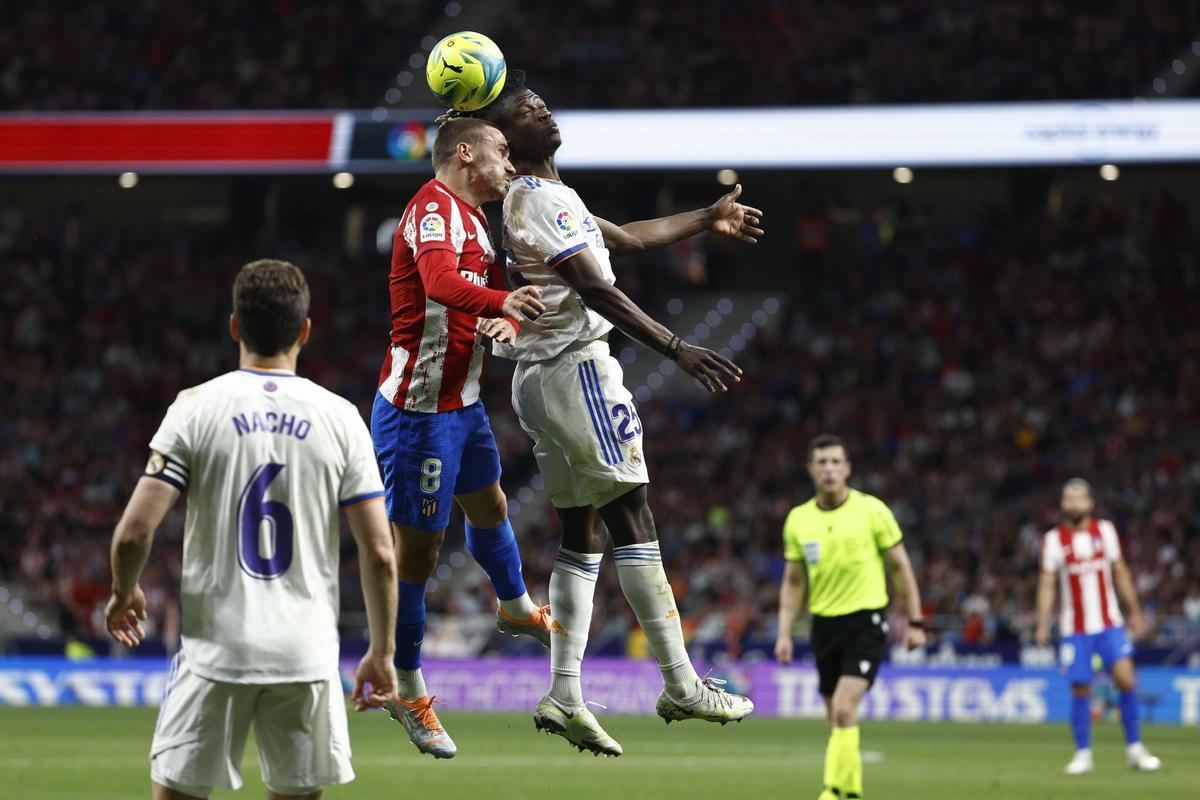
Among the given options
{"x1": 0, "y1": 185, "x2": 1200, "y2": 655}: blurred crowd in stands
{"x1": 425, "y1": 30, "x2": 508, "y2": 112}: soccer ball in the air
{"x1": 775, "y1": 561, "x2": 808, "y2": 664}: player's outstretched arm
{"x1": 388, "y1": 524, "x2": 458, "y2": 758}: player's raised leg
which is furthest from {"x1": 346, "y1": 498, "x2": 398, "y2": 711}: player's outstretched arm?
{"x1": 0, "y1": 185, "x2": 1200, "y2": 655}: blurred crowd in stands

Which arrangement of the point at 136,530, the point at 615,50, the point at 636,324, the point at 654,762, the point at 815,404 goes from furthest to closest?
the point at 615,50, the point at 815,404, the point at 654,762, the point at 636,324, the point at 136,530

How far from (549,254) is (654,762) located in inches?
431

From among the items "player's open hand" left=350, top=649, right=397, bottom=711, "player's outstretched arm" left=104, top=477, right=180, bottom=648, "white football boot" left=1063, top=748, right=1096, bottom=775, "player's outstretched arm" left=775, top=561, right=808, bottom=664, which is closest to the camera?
"player's outstretched arm" left=104, top=477, right=180, bottom=648

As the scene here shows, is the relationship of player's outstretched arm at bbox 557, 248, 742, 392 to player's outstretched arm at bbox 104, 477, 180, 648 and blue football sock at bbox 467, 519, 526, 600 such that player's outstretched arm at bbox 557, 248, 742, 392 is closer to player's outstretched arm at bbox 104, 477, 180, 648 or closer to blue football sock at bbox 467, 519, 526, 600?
blue football sock at bbox 467, 519, 526, 600

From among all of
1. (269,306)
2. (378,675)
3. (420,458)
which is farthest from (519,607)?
(269,306)

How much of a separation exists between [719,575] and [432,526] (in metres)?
18.5

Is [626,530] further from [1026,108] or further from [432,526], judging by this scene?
[1026,108]

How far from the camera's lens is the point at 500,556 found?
8.47m

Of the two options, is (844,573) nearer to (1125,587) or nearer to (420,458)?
(1125,587)

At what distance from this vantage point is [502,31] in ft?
110

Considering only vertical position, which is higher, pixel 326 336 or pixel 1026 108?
pixel 1026 108

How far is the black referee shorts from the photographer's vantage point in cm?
1285

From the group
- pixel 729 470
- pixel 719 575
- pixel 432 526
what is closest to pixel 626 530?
pixel 432 526

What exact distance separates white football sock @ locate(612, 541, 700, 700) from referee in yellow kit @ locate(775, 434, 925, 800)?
15.4ft
